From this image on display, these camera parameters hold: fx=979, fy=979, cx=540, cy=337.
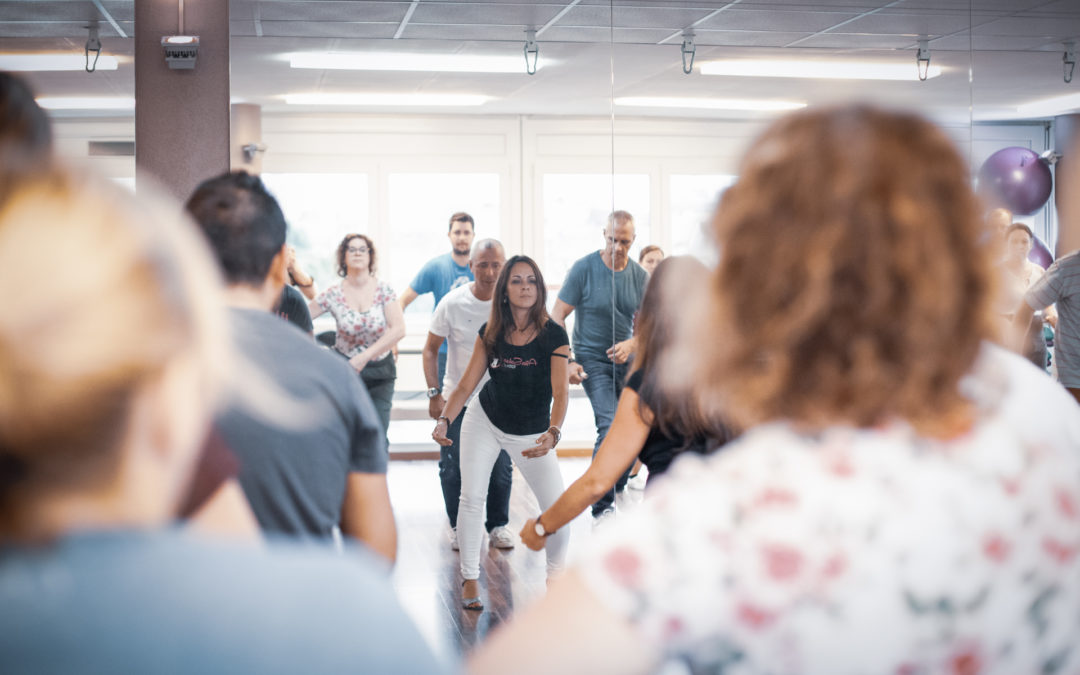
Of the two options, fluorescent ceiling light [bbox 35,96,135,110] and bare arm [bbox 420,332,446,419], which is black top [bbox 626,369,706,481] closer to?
fluorescent ceiling light [bbox 35,96,135,110]

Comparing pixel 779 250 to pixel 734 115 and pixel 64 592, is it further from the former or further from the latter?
pixel 734 115

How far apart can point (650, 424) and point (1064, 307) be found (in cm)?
255

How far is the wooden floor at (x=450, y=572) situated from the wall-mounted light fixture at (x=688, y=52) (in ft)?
6.64

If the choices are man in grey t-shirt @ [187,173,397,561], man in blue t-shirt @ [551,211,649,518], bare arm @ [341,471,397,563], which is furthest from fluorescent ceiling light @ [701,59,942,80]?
bare arm @ [341,471,397,563]

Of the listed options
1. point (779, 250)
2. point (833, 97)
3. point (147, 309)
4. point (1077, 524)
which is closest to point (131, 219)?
point (147, 309)

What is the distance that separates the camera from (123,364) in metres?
0.67

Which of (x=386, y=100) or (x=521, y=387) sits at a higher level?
(x=386, y=100)

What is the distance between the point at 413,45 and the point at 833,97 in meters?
5.26

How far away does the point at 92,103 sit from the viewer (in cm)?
388

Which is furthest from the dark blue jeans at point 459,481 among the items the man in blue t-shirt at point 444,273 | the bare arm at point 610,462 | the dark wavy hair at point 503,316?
the bare arm at point 610,462

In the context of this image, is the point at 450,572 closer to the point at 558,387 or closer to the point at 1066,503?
the point at 558,387

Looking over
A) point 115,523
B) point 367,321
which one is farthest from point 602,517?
point 115,523

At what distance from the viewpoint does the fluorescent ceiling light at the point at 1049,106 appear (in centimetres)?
410

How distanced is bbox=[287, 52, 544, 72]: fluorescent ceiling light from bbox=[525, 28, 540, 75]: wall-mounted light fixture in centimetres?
5
